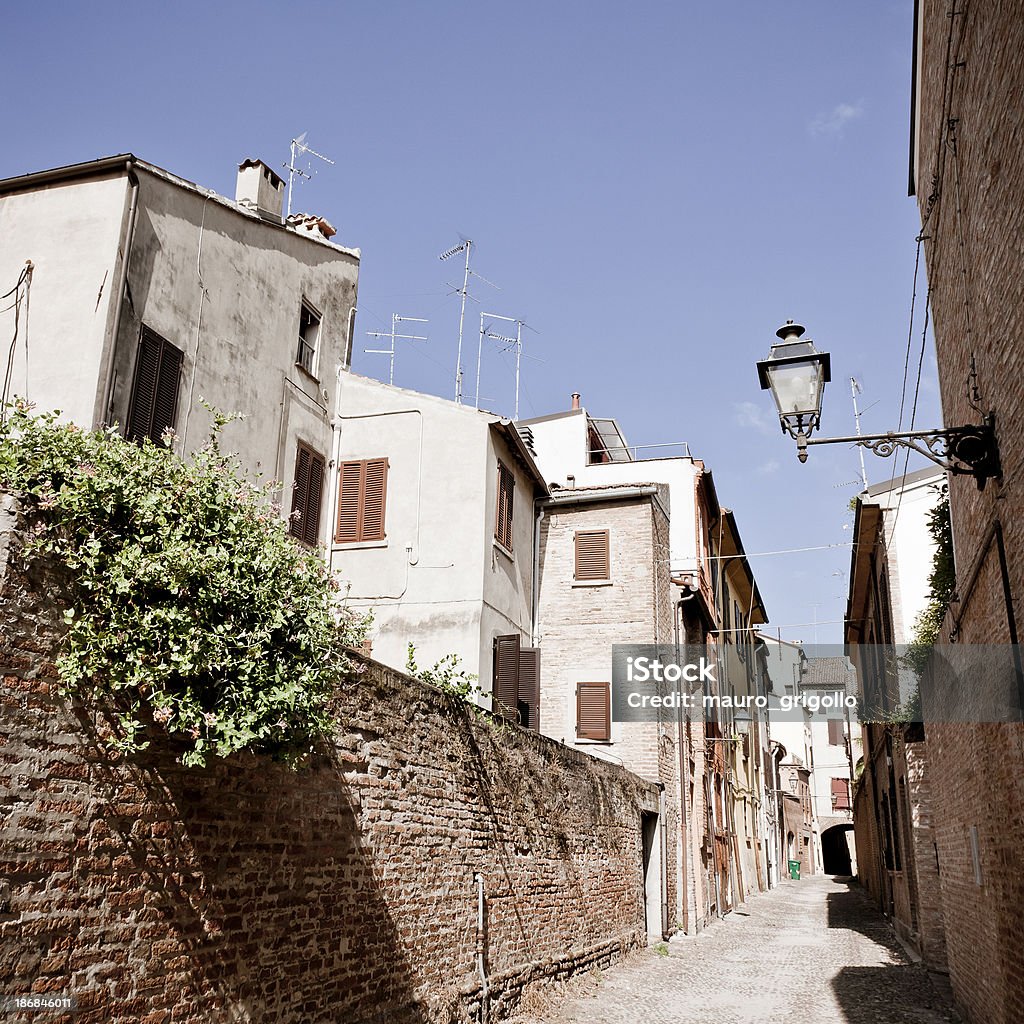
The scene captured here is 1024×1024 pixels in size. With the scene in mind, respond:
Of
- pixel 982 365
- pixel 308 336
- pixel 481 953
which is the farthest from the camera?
pixel 308 336

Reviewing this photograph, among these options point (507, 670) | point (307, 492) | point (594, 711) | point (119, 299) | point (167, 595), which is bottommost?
point (167, 595)

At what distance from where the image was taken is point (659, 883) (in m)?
18.0

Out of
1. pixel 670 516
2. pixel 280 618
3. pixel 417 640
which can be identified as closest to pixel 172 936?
pixel 280 618

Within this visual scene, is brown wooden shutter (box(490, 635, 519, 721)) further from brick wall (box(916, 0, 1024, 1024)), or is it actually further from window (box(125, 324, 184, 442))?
brick wall (box(916, 0, 1024, 1024))

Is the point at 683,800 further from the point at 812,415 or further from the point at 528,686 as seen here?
the point at 812,415

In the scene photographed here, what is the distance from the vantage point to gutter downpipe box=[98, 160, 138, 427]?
35.2ft

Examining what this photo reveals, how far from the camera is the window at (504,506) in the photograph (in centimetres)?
1686

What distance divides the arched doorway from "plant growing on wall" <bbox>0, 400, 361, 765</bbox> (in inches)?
2710

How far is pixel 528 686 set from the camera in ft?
53.8

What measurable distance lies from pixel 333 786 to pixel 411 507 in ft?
30.6

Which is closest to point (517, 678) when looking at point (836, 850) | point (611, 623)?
point (611, 623)

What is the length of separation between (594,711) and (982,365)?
12.7 meters

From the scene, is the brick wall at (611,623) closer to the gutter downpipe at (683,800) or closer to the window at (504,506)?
the gutter downpipe at (683,800)

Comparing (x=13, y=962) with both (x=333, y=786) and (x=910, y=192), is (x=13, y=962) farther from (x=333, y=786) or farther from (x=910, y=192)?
(x=910, y=192)
